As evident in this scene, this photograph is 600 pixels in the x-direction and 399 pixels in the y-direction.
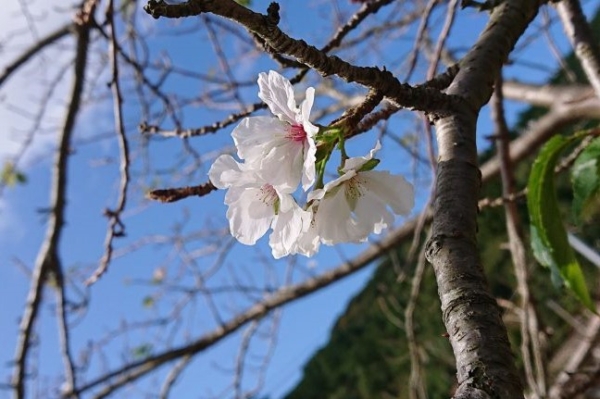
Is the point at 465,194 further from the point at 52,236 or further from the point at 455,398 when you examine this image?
the point at 52,236

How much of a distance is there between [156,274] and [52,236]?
1186 mm

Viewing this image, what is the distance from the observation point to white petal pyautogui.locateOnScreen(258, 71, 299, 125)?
70cm

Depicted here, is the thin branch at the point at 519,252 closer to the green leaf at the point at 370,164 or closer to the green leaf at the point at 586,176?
the green leaf at the point at 586,176

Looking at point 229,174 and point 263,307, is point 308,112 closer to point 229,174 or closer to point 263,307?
point 229,174

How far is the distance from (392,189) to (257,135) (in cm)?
17

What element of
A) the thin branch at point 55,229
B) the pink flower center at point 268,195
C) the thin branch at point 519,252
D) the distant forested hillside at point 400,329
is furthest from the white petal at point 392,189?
the distant forested hillside at point 400,329

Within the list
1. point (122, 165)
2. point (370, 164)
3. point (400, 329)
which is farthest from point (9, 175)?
point (400, 329)

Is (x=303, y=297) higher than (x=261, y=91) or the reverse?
higher

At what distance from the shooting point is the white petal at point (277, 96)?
70 centimetres

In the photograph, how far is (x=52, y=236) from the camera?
84.5 inches

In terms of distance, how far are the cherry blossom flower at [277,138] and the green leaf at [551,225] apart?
0.39m

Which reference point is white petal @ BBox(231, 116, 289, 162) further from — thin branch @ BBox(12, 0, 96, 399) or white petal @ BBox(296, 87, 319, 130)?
thin branch @ BBox(12, 0, 96, 399)

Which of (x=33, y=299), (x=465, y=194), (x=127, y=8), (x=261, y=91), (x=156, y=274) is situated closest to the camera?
(x=465, y=194)

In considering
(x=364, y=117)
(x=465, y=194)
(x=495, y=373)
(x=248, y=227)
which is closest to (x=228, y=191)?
(x=248, y=227)
